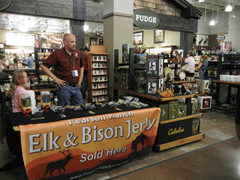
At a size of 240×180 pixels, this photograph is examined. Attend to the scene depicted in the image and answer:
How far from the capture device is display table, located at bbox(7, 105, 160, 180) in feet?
6.69

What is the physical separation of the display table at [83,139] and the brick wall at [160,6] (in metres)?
6.27

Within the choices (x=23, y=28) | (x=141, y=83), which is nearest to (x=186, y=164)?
(x=141, y=83)

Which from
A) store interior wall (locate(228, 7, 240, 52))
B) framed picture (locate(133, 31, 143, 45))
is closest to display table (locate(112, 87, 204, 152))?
framed picture (locate(133, 31, 143, 45))

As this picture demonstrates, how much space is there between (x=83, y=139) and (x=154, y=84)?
1.60m

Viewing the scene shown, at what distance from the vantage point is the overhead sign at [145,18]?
6.84 m

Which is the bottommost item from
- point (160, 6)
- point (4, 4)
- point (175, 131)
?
point (175, 131)

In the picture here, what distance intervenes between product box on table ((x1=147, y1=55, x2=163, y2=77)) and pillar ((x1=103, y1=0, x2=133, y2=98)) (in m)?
1.82

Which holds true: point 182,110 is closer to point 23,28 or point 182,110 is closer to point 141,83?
point 141,83

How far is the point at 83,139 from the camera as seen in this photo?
90.0 inches

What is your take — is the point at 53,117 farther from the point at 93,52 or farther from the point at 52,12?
the point at 52,12

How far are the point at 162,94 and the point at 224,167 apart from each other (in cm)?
134

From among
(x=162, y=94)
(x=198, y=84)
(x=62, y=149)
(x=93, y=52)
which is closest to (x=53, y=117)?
(x=62, y=149)

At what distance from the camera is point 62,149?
2.16 metres

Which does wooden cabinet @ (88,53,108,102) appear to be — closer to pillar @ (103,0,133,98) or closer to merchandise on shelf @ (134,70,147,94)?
pillar @ (103,0,133,98)
